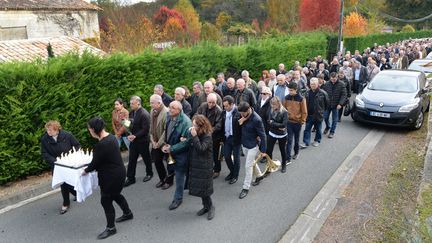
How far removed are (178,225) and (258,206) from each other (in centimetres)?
148

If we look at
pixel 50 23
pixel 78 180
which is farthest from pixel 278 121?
pixel 50 23

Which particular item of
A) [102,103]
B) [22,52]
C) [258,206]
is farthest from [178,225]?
[22,52]

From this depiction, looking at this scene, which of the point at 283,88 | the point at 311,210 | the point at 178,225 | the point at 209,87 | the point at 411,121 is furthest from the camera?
the point at 411,121

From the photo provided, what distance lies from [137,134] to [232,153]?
1967mm

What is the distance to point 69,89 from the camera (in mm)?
8023

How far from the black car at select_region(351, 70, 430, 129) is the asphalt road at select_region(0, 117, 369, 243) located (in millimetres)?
4011

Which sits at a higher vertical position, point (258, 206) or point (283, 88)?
point (283, 88)

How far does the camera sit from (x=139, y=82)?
389 inches

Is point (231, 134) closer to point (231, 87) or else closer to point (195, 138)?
point (195, 138)

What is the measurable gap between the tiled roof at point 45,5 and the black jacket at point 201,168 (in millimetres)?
20081

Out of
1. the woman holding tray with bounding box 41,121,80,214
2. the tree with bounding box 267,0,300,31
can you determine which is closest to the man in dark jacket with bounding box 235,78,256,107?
the woman holding tray with bounding box 41,121,80,214

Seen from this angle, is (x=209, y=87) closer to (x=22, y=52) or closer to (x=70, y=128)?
(x=70, y=128)

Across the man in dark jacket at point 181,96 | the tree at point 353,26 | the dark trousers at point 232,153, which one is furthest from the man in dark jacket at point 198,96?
the tree at point 353,26

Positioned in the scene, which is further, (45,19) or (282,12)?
(282,12)
